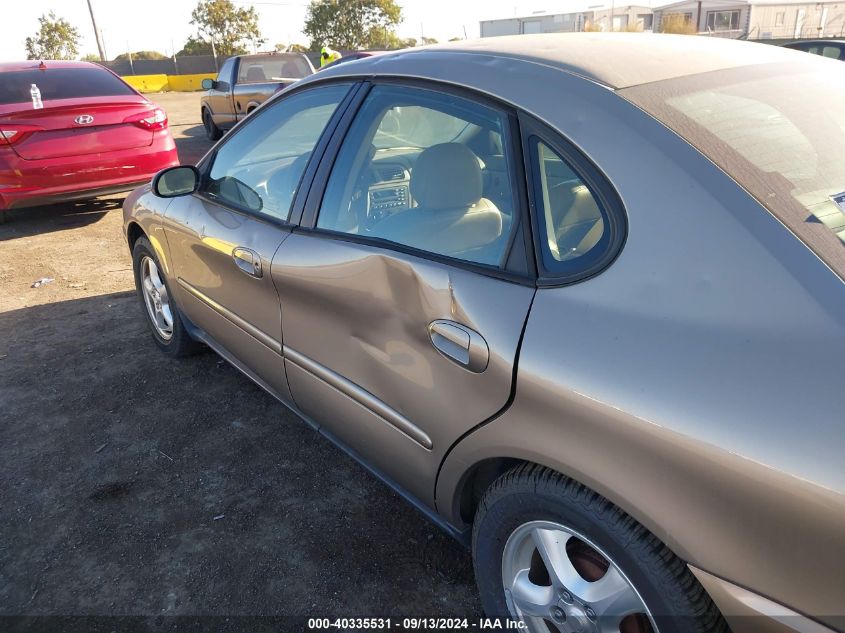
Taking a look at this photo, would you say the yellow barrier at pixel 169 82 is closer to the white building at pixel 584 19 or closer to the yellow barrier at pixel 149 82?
the yellow barrier at pixel 149 82

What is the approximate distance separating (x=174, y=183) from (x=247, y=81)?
969cm

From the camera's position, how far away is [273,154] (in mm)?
2949

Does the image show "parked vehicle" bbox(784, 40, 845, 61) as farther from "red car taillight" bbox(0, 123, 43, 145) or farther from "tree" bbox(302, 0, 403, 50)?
"tree" bbox(302, 0, 403, 50)

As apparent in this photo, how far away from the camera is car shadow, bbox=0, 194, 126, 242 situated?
6902mm

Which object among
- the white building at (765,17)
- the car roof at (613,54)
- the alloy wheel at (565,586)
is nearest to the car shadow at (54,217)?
the car roof at (613,54)

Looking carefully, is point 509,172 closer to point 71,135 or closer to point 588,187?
point 588,187

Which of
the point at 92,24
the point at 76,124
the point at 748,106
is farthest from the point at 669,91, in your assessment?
the point at 92,24

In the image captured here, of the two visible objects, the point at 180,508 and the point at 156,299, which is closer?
the point at 180,508

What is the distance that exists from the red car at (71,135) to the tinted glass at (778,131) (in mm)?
6061

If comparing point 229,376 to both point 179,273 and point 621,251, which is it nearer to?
point 179,273

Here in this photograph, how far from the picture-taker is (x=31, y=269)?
5672mm

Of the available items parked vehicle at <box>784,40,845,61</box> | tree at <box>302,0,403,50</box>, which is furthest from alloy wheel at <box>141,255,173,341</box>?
tree at <box>302,0,403,50</box>

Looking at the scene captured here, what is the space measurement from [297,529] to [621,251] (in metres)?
1.74

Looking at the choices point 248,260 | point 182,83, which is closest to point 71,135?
point 248,260
